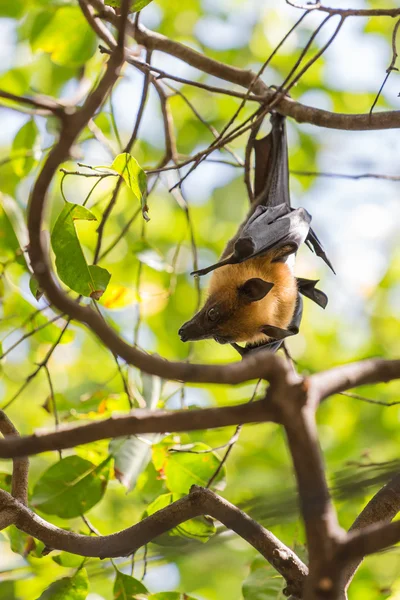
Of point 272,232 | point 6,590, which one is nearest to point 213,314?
point 272,232

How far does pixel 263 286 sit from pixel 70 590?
1250 mm

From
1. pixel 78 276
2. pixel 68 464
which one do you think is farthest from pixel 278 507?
pixel 68 464

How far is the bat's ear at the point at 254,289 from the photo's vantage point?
102 inches

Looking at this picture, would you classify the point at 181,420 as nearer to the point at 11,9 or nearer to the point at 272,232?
the point at 272,232

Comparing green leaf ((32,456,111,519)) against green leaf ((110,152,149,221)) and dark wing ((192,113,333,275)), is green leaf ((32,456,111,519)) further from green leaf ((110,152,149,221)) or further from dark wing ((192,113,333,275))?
green leaf ((110,152,149,221))

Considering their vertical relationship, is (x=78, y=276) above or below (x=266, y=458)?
below

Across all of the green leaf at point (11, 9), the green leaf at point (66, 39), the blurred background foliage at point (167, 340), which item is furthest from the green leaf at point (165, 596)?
the green leaf at point (11, 9)

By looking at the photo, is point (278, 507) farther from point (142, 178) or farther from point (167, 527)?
point (142, 178)

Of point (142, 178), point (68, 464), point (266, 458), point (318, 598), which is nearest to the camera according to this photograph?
point (318, 598)

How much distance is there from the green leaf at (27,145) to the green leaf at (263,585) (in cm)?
212

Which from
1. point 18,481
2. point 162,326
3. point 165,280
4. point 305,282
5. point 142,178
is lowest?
point 18,481

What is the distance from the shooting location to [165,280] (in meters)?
3.45

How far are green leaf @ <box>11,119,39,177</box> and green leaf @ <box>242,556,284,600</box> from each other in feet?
6.94

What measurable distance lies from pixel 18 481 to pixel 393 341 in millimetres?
A: 3919
